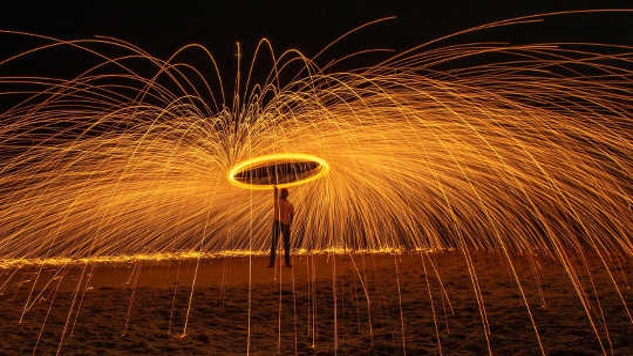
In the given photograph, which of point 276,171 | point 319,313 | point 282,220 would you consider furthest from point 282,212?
point 319,313

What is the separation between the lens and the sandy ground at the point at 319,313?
4555 mm

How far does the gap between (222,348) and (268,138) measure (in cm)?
430

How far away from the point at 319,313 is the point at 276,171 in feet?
13.3

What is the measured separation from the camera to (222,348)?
15.2 ft

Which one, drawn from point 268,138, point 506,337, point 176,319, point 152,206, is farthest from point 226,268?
point 506,337

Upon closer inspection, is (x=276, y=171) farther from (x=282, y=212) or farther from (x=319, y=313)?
(x=319, y=313)

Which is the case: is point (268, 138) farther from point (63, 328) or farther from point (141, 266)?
point (141, 266)

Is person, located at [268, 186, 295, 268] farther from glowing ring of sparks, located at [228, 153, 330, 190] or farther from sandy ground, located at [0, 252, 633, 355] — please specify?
sandy ground, located at [0, 252, 633, 355]

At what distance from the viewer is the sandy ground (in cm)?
455

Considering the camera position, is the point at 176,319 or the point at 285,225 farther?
the point at 285,225

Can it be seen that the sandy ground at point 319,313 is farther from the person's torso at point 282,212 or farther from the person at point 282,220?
the person's torso at point 282,212

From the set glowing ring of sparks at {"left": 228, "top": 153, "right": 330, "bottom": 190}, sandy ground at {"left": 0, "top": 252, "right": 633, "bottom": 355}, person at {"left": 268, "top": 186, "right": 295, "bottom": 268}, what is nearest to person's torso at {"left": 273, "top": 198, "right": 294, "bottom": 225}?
person at {"left": 268, "top": 186, "right": 295, "bottom": 268}

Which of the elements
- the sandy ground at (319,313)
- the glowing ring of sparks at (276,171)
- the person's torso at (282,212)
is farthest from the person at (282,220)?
the sandy ground at (319,313)

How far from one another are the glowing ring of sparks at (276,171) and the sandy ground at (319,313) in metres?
1.88
